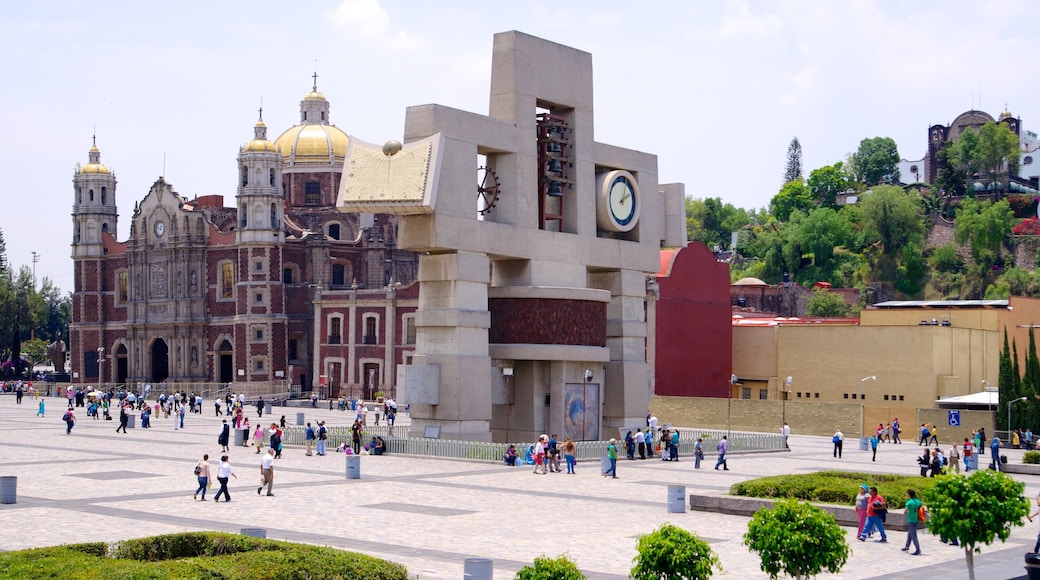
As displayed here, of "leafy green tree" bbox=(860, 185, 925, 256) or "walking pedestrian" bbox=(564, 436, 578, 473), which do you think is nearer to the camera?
"walking pedestrian" bbox=(564, 436, 578, 473)

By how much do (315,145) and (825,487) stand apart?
85070 mm

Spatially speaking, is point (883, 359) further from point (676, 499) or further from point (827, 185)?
point (827, 185)

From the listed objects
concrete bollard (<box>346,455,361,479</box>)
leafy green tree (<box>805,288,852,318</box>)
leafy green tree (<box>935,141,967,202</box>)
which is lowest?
concrete bollard (<box>346,455,361,479</box>)

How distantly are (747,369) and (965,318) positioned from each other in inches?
500

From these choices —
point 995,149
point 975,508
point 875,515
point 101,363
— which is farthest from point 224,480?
point 995,149

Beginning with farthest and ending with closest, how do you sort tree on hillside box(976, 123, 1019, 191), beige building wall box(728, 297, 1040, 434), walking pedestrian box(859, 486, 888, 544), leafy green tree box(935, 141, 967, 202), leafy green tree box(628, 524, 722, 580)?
leafy green tree box(935, 141, 967, 202)
tree on hillside box(976, 123, 1019, 191)
beige building wall box(728, 297, 1040, 434)
walking pedestrian box(859, 486, 888, 544)
leafy green tree box(628, 524, 722, 580)

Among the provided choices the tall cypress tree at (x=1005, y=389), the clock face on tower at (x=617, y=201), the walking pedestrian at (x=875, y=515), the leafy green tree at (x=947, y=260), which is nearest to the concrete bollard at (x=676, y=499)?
the walking pedestrian at (x=875, y=515)

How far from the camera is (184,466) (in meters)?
40.0

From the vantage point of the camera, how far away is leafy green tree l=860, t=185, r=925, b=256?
136 metres

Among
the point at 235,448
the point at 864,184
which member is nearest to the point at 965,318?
the point at 235,448

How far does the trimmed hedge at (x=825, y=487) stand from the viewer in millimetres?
29594

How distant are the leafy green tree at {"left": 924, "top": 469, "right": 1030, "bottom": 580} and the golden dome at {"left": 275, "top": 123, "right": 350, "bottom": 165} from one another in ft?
304

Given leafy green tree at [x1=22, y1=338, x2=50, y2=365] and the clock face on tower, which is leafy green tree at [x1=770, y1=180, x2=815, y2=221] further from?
the clock face on tower

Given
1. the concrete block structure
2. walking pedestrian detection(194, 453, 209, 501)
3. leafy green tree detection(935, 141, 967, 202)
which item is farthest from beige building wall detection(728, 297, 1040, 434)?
leafy green tree detection(935, 141, 967, 202)
